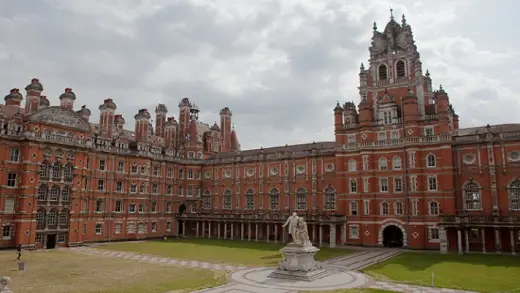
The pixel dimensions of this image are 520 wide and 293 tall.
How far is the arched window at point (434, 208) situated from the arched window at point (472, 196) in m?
3.47

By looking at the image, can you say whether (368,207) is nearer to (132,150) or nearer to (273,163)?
(273,163)

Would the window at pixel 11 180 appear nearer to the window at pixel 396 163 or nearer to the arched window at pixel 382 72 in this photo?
the window at pixel 396 163

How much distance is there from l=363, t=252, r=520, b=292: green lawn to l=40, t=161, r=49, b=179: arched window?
4027cm

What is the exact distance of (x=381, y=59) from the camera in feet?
175

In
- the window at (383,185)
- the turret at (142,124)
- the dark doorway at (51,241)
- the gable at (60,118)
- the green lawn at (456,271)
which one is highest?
the turret at (142,124)

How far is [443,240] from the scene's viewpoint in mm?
42906

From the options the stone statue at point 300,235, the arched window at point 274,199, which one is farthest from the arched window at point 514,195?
the arched window at point 274,199

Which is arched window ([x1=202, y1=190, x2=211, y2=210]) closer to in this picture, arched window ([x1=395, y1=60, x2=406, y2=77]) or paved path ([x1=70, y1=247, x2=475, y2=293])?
paved path ([x1=70, y1=247, x2=475, y2=293])

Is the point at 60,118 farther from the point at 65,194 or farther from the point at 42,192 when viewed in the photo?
the point at 65,194

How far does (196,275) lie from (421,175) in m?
31.0

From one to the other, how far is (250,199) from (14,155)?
3371cm

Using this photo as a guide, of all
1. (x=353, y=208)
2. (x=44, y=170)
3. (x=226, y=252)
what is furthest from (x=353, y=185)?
(x=44, y=170)

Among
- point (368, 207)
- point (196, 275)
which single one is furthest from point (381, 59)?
point (196, 275)

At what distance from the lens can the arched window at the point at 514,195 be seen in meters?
42.6
